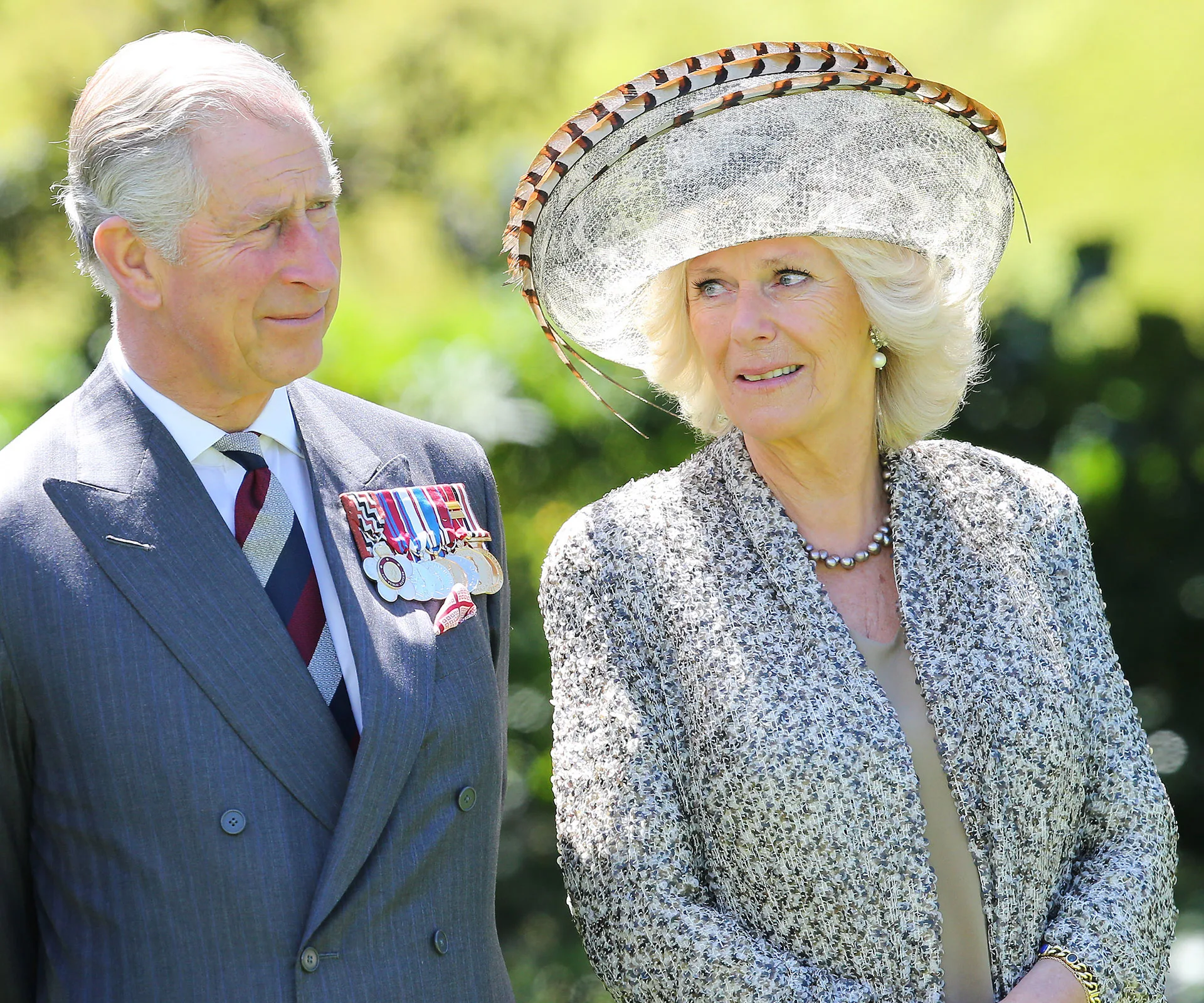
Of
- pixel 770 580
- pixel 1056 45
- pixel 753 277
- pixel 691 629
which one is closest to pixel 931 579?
pixel 770 580

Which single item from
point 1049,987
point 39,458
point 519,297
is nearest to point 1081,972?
point 1049,987

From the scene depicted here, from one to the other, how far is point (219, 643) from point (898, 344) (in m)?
1.36

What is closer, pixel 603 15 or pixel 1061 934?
pixel 1061 934

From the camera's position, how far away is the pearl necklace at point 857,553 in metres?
2.60

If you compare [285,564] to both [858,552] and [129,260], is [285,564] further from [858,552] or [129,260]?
[858,552]

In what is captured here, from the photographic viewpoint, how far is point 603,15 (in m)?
5.37

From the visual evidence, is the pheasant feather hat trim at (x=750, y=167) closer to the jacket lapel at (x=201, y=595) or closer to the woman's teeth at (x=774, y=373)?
the woman's teeth at (x=774, y=373)

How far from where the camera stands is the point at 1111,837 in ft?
8.24

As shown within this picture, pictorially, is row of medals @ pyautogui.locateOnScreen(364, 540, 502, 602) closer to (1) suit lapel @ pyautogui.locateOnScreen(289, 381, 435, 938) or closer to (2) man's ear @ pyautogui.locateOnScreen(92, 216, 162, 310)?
(1) suit lapel @ pyautogui.locateOnScreen(289, 381, 435, 938)

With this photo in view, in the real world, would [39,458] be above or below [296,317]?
below

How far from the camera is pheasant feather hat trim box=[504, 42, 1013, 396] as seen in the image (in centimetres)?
235

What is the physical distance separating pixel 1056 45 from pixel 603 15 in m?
1.65

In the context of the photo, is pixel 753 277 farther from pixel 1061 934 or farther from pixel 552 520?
pixel 552 520

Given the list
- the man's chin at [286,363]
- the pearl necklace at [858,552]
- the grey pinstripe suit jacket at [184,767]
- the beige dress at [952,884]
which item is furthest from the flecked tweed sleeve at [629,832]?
the man's chin at [286,363]
